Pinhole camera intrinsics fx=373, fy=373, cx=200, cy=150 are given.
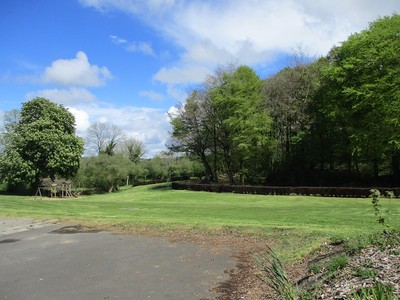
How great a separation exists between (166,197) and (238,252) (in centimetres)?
3469

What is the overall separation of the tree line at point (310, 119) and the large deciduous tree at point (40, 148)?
15.5 meters

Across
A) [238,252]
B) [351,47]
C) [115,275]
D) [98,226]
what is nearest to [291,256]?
[238,252]

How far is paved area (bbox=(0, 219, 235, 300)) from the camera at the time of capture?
769 centimetres

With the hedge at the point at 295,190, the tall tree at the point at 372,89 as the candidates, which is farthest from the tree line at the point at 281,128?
the hedge at the point at 295,190

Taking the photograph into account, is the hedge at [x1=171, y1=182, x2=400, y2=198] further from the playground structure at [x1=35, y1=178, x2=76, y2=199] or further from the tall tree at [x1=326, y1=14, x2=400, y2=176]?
the playground structure at [x1=35, y1=178, x2=76, y2=199]

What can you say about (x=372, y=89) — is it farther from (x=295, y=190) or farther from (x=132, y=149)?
(x=132, y=149)

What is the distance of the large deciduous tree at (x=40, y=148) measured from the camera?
46750 mm

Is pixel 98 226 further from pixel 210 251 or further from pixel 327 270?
pixel 327 270

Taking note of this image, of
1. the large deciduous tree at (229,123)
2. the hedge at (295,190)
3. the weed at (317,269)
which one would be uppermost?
the large deciduous tree at (229,123)

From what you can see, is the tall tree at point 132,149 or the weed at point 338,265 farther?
the tall tree at point 132,149

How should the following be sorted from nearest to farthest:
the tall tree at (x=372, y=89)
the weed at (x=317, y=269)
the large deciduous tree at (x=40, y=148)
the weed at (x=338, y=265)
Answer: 1. the weed at (x=338, y=265)
2. the weed at (x=317, y=269)
3. the tall tree at (x=372, y=89)
4. the large deciduous tree at (x=40, y=148)

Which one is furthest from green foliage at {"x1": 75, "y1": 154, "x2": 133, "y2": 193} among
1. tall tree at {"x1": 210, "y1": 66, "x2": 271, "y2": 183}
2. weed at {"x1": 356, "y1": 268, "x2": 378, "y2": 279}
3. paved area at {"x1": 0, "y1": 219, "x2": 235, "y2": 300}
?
weed at {"x1": 356, "y1": 268, "x2": 378, "y2": 279}

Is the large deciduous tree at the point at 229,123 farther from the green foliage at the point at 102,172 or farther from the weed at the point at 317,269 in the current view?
the weed at the point at 317,269

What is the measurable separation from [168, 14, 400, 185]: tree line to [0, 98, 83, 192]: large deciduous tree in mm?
15529
